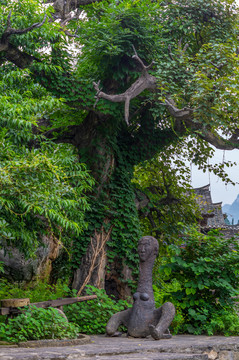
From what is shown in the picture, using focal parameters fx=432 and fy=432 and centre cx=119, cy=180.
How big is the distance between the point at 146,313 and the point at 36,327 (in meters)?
2.01

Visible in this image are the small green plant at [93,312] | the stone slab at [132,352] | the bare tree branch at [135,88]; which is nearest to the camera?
the stone slab at [132,352]

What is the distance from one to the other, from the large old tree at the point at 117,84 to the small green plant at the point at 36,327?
251 centimetres

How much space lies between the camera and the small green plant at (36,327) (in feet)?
20.0

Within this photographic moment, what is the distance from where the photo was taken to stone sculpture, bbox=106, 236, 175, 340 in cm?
706

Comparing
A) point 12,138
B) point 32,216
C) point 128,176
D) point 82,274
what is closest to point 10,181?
point 32,216

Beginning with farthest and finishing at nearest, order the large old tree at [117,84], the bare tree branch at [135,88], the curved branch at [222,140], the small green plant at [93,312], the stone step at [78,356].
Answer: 1. the curved branch at [222,140]
2. the bare tree branch at [135,88]
3. the large old tree at [117,84]
4. the small green plant at [93,312]
5. the stone step at [78,356]

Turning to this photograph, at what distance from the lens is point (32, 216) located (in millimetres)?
7145

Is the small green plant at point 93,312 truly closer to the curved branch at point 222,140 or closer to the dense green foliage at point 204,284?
the dense green foliage at point 204,284

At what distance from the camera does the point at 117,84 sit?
1109cm

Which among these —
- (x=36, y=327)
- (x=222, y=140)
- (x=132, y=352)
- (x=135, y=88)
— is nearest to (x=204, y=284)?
(x=132, y=352)

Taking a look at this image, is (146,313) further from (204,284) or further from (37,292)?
(37,292)

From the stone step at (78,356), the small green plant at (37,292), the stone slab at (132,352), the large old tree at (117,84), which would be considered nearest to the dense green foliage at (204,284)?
the stone slab at (132,352)

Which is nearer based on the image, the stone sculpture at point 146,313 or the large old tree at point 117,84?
the stone sculpture at point 146,313

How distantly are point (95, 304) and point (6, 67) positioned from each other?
569cm
